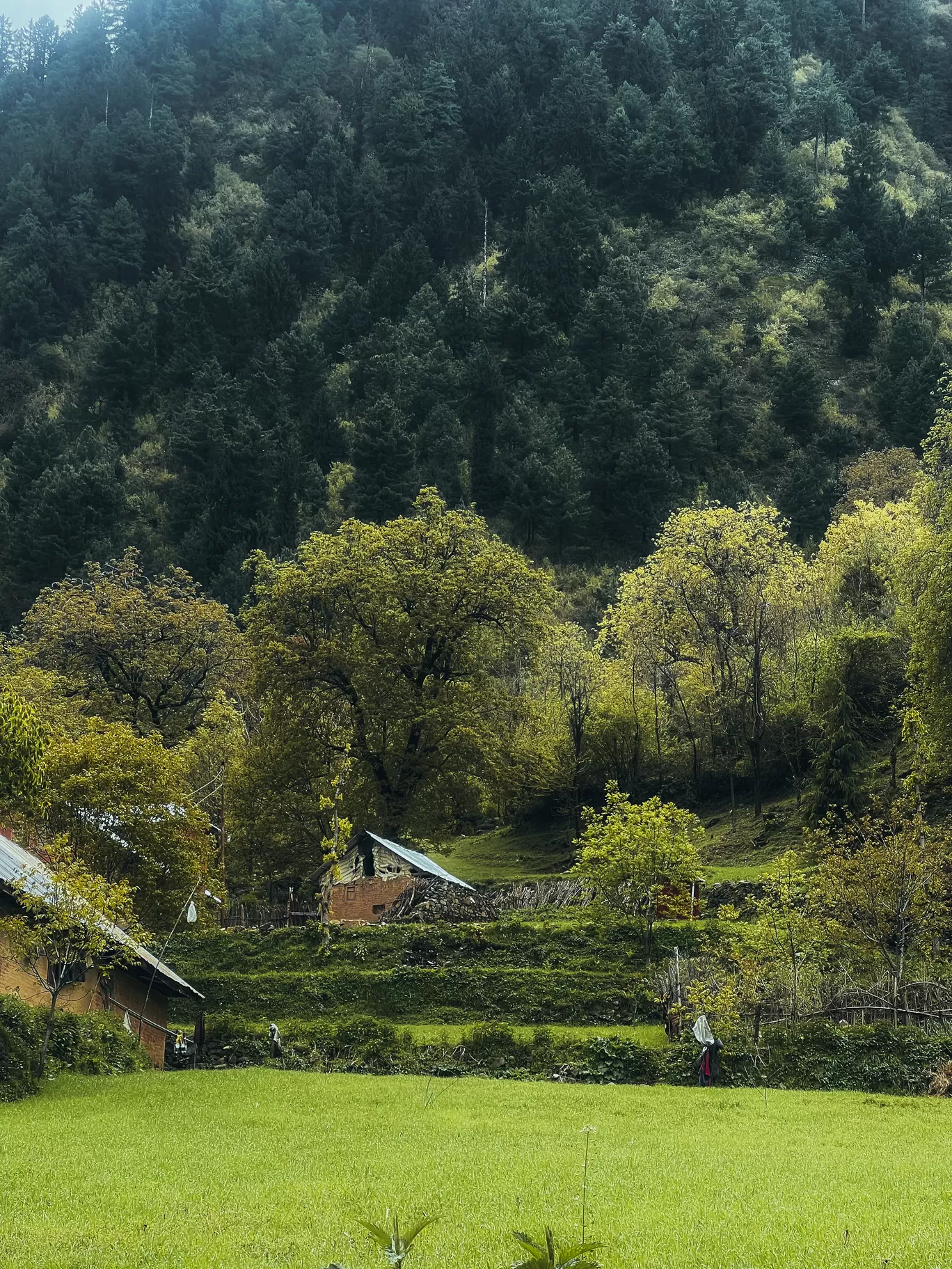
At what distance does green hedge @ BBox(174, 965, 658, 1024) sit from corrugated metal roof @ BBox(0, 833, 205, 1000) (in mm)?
3493

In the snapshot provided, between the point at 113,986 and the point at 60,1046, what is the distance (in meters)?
5.91

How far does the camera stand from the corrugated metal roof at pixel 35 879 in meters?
27.8

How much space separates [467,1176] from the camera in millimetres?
15359

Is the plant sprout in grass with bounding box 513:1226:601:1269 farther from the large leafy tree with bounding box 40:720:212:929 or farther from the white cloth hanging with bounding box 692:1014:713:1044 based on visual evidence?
the large leafy tree with bounding box 40:720:212:929

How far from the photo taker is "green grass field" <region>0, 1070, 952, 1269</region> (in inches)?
445

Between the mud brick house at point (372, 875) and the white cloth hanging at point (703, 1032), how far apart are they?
19.6m

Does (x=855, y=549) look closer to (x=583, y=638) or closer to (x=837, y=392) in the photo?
(x=583, y=638)

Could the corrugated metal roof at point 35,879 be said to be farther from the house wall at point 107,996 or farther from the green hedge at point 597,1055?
the green hedge at point 597,1055

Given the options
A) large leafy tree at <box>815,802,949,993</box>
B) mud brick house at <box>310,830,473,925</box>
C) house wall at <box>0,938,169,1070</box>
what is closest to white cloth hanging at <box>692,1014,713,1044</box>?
large leafy tree at <box>815,802,949,993</box>

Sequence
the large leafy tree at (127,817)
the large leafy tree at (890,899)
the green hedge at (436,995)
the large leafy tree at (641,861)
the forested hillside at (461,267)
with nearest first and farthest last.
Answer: the large leafy tree at (890,899)
the green hedge at (436,995)
the large leafy tree at (641,861)
the large leafy tree at (127,817)
the forested hillside at (461,267)

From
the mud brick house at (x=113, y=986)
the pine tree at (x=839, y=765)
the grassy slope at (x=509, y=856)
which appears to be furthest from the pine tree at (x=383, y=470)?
the mud brick house at (x=113, y=986)

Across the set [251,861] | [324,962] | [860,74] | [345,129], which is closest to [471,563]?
[251,861]

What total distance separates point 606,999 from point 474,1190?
830 inches

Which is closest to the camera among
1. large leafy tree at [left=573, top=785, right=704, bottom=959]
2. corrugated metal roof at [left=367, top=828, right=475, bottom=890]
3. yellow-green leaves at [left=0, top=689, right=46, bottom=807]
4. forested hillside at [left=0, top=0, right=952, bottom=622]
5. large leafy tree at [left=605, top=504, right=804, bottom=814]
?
yellow-green leaves at [left=0, top=689, right=46, bottom=807]
